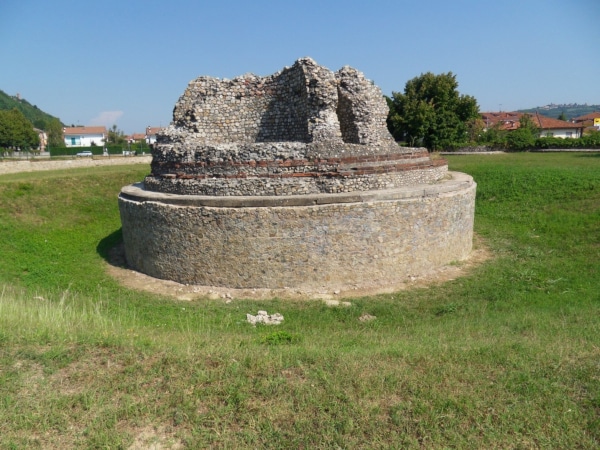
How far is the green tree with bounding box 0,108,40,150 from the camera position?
55.1 meters

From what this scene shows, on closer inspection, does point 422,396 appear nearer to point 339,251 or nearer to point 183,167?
point 339,251

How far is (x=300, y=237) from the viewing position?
8.41 metres

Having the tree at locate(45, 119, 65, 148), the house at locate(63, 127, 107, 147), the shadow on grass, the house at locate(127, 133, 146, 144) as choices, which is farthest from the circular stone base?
the house at locate(63, 127, 107, 147)

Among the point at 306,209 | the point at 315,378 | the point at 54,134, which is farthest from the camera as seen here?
the point at 54,134

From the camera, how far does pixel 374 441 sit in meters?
3.14

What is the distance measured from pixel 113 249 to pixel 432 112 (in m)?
30.9

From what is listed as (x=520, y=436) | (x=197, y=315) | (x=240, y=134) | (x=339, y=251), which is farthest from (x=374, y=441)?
(x=240, y=134)

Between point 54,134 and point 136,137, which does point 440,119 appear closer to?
point 54,134

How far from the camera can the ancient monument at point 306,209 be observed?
8438mm

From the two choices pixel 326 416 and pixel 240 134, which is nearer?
pixel 326 416

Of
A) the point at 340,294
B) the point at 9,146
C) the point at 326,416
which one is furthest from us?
the point at 9,146

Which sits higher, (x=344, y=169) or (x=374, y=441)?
(x=344, y=169)

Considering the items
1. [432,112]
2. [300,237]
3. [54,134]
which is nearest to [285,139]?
[300,237]

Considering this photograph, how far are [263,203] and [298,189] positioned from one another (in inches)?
36.8
